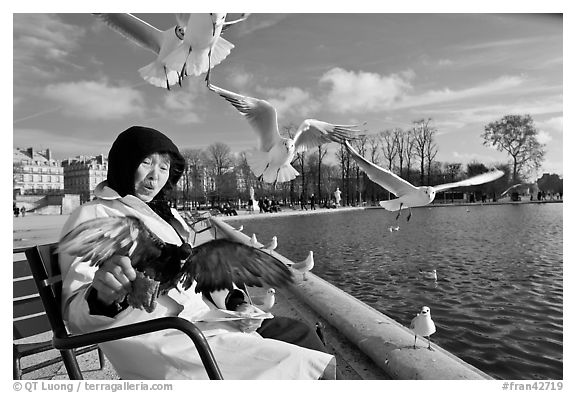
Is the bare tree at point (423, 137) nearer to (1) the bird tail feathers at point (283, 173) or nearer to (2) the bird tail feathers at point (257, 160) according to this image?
(1) the bird tail feathers at point (283, 173)

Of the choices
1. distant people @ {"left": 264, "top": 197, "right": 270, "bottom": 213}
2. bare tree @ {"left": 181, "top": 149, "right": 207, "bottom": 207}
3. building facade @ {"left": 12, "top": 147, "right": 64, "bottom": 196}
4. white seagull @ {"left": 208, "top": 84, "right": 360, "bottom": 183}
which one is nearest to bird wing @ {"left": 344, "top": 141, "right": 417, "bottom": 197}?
white seagull @ {"left": 208, "top": 84, "right": 360, "bottom": 183}

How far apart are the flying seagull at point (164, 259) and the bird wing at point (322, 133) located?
1066 millimetres

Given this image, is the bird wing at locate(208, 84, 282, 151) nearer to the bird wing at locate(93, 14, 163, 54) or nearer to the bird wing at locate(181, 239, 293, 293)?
the bird wing at locate(93, 14, 163, 54)

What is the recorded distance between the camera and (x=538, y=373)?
2.73 m

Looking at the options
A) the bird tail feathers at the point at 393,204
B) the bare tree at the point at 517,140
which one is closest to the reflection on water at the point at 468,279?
the bare tree at the point at 517,140

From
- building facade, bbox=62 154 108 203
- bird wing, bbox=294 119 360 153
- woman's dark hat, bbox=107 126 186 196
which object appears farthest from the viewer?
bird wing, bbox=294 119 360 153

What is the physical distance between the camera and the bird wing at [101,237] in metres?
0.95

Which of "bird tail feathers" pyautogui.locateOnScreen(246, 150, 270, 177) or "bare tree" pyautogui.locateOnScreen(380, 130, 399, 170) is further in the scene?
"bare tree" pyautogui.locateOnScreen(380, 130, 399, 170)

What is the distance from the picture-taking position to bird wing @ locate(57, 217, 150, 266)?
955 mm

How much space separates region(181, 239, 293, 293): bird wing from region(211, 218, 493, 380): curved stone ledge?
16 cm

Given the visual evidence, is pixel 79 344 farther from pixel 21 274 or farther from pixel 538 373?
pixel 538 373
